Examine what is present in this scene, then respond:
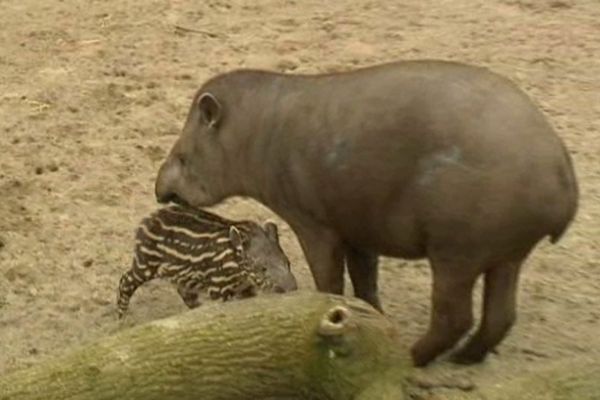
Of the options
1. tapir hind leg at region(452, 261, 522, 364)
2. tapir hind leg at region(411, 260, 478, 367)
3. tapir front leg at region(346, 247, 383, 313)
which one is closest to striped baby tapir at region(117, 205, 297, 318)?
tapir front leg at region(346, 247, 383, 313)

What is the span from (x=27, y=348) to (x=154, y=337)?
0.88m

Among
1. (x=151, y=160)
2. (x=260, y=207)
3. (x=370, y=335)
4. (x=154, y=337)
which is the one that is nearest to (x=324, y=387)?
(x=370, y=335)

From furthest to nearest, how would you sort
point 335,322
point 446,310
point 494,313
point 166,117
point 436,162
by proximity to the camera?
point 166,117 → point 494,313 → point 446,310 → point 436,162 → point 335,322

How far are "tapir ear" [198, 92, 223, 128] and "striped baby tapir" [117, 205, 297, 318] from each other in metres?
0.33

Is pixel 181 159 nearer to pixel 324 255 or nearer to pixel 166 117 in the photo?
pixel 324 255

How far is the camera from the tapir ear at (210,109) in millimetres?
5797

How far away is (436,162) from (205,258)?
3.41 ft

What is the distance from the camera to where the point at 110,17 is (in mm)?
9039

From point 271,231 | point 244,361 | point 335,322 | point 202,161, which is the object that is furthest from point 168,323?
point 202,161

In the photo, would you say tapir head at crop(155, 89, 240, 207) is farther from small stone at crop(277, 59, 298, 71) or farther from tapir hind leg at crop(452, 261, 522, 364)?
small stone at crop(277, 59, 298, 71)

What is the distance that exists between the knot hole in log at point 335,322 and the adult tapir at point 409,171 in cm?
43

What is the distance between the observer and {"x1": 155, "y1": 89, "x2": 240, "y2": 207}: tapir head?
5820 mm

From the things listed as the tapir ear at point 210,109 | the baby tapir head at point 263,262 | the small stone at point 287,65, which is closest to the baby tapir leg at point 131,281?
the baby tapir head at point 263,262

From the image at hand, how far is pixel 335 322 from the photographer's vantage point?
4.87 metres
